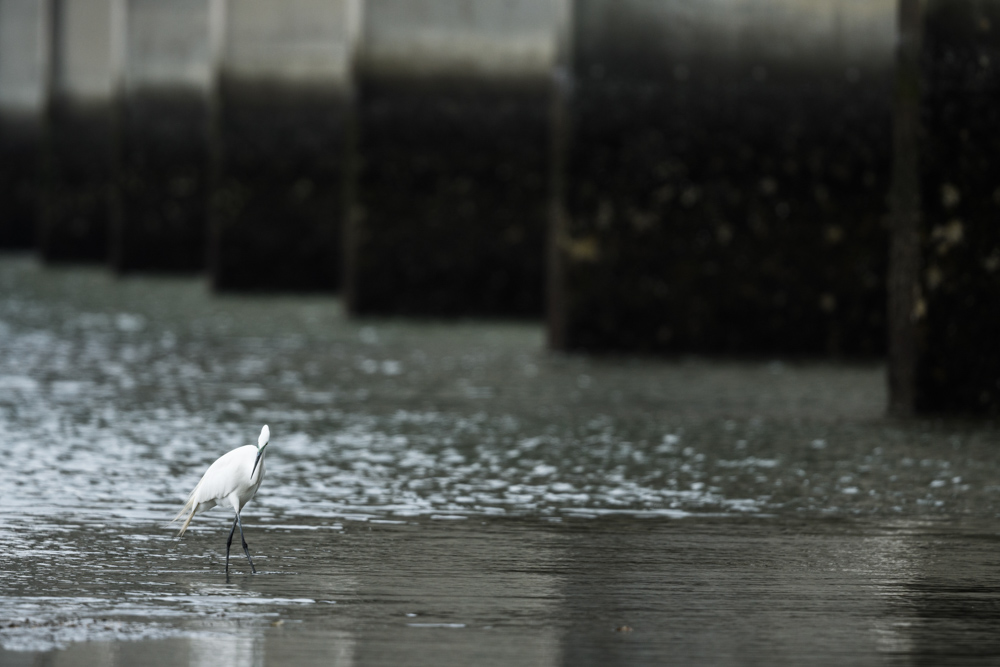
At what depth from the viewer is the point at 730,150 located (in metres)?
14.6

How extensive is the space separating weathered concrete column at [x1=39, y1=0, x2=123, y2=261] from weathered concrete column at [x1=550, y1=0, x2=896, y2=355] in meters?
21.5

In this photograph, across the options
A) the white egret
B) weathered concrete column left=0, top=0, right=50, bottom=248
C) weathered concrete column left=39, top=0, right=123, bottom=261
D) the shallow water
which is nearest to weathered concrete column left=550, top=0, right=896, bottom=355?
the shallow water

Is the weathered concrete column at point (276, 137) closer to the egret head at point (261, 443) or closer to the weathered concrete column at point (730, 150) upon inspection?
the weathered concrete column at point (730, 150)

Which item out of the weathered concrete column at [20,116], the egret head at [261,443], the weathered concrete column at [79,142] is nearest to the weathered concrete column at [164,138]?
the weathered concrete column at [79,142]

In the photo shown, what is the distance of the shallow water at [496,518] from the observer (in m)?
5.07

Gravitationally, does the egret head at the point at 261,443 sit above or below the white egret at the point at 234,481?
above

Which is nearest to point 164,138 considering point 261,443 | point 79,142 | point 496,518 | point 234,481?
point 79,142

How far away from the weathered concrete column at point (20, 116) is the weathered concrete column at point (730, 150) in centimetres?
2680

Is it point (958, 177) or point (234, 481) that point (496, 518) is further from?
point (958, 177)

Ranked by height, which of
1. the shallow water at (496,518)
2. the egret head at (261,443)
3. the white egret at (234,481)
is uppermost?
the egret head at (261,443)

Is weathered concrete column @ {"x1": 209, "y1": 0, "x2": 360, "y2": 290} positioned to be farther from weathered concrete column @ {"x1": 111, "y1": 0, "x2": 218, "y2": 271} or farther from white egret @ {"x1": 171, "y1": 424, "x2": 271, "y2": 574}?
white egret @ {"x1": 171, "y1": 424, "x2": 271, "y2": 574}

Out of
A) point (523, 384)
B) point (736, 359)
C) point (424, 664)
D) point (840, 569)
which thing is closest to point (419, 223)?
point (736, 359)

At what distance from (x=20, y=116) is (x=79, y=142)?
5951 mm

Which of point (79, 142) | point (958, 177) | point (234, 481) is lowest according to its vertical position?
point (234, 481)
